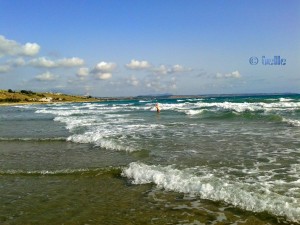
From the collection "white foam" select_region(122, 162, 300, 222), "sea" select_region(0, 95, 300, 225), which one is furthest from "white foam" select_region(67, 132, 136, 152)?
"white foam" select_region(122, 162, 300, 222)

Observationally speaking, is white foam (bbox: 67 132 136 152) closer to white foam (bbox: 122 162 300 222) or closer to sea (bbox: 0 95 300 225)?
sea (bbox: 0 95 300 225)

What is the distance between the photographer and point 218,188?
909 centimetres

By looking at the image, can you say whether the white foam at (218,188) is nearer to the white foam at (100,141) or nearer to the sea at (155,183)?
the sea at (155,183)

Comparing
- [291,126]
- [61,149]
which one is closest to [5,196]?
[61,149]

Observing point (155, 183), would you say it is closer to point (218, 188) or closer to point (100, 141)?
point (218, 188)

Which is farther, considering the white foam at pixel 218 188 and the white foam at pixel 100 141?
the white foam at pixel 100 141

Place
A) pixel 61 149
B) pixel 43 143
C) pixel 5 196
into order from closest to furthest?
1. pixel 5 196
2. pixel 61 149
3. pixel 43 143

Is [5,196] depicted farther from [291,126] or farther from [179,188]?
[291,126]

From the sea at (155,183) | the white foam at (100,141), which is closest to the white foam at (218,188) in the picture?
the sea at (155,183)

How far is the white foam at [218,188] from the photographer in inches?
301

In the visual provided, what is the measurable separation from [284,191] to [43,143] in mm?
14618

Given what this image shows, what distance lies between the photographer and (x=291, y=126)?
2348 cm

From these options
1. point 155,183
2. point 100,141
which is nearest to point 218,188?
point 155,183

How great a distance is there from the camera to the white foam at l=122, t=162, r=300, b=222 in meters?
7.66
